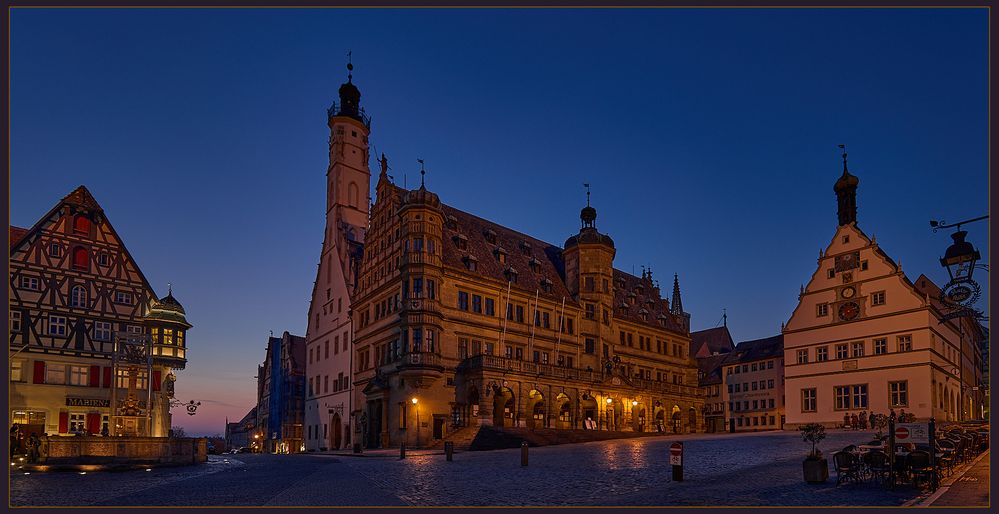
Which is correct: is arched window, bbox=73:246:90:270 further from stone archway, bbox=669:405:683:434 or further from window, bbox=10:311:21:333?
stone archway, bbox=669:405:683:434

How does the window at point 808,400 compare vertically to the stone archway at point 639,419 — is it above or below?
above

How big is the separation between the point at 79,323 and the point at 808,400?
168ft

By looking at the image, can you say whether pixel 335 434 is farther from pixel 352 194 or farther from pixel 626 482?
pixel 626 482

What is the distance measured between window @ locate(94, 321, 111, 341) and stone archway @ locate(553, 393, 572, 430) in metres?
30.1

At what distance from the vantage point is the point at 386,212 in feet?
193

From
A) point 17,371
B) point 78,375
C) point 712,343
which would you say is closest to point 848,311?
point 78,375

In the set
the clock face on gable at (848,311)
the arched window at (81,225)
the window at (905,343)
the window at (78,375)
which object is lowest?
the window at (78,375)

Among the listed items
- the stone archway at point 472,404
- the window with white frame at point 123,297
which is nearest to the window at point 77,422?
the window with white frame at point 123,297

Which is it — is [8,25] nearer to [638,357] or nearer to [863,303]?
[863,303]

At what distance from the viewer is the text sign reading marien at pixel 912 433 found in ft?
64.3

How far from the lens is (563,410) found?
2303 inches

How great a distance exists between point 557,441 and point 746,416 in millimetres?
49441

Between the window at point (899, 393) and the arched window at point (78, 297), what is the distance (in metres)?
53.8

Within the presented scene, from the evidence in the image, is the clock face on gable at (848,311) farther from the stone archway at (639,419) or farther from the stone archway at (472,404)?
the stone archway at (472,404)
